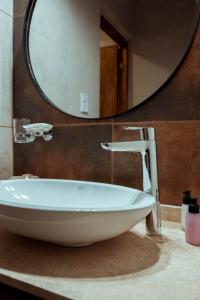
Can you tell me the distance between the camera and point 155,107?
36.3 inches

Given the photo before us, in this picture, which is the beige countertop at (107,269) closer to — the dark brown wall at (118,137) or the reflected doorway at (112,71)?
the dark brown wall at (118,137)

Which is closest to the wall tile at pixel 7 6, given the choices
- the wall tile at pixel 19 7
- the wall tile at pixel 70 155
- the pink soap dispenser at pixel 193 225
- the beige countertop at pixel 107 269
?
the wall tile at pixel 19 7

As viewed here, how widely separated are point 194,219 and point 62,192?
0.47 meters

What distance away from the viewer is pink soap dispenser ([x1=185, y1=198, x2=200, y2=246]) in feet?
2.25

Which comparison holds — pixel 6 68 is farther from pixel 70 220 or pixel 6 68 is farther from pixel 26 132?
pixel 70 220

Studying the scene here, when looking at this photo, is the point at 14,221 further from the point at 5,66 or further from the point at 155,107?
the point at 5,66

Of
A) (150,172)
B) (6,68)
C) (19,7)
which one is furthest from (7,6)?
(150,172)

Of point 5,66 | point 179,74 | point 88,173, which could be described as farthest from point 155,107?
point 5,66

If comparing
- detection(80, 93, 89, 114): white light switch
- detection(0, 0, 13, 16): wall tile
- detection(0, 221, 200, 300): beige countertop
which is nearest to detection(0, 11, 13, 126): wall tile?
detection(0, 0, 13, 16): wall tile

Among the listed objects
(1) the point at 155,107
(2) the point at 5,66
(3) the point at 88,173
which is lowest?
(3) the point at 88,173

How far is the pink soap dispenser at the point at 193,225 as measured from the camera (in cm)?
68

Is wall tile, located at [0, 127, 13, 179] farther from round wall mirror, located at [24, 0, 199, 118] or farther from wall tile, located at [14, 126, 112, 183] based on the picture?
round wall mirror, located at [24, 0, 199, 118]

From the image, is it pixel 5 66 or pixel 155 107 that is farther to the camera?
pixel 5 66

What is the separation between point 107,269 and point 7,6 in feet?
4.02
